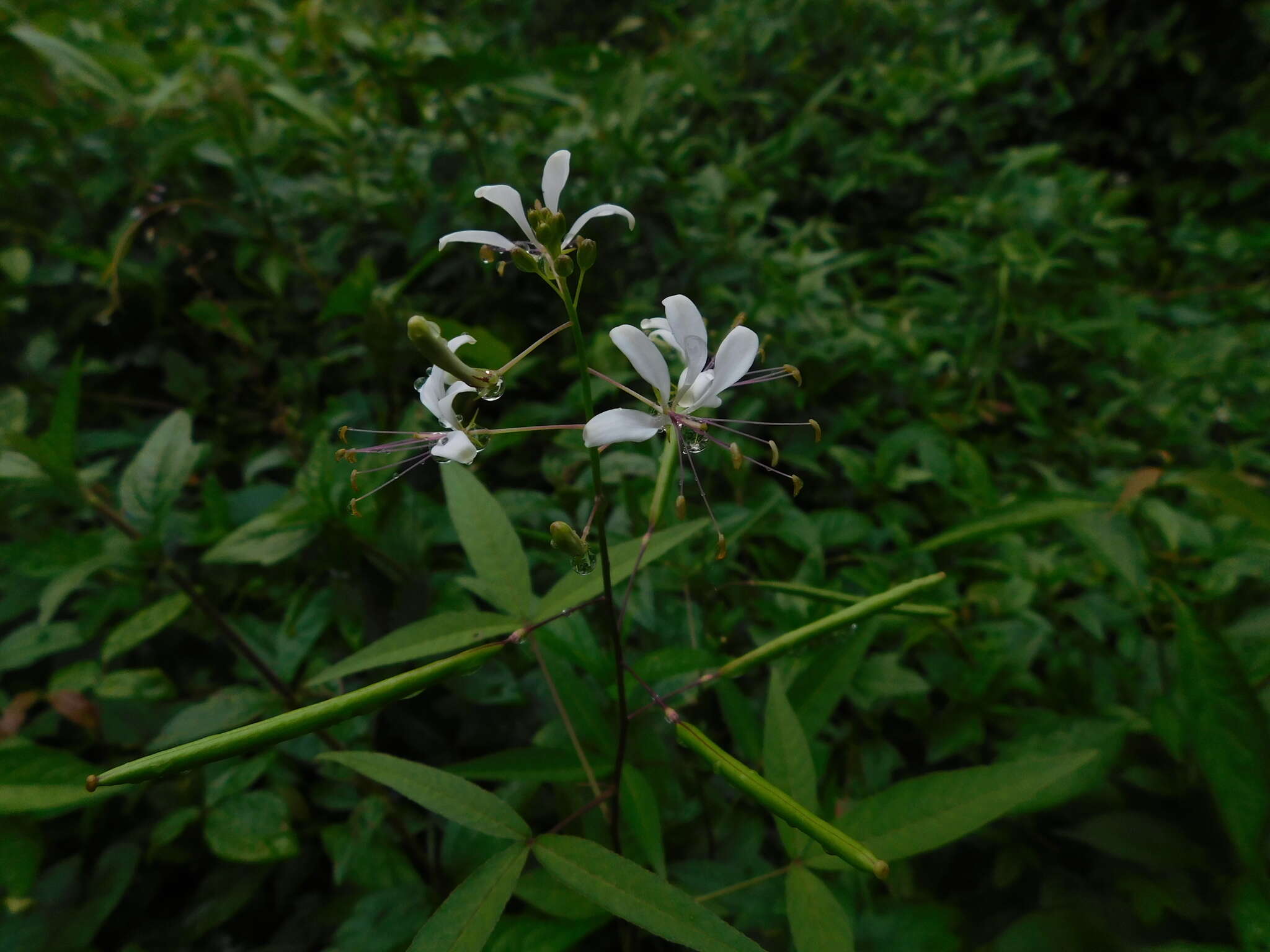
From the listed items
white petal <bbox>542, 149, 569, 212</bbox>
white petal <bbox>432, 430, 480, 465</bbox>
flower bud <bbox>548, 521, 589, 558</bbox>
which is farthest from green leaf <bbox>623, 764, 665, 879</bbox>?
white petal <bbox>542, 149, 569, 212</bbox>

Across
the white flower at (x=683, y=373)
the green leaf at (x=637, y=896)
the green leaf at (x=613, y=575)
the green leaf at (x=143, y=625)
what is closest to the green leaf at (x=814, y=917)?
the green leaf at (x=637, y=896)

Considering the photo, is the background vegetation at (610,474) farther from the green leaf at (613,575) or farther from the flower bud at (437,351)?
the flower bud at (437,351)

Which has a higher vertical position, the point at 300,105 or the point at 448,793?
the point at 300,105

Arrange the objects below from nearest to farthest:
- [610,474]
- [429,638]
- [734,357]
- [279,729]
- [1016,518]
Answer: [279,729]
[734,357]
[429,638]
[1016,518]
[610,474]

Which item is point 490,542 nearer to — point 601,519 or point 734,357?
point 601,519

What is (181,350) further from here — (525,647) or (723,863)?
(723,863)

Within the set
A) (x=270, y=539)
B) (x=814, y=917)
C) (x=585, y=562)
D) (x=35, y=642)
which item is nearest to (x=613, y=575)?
(x=585, y=562)
